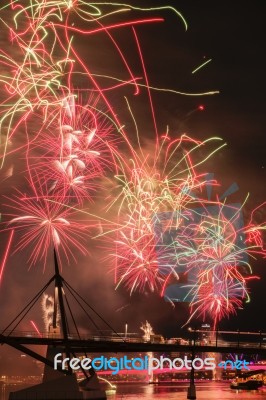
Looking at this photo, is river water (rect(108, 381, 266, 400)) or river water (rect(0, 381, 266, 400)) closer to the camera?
river water (rect(0, 381, 266, 400))

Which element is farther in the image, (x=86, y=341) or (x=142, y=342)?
(x=142, y=342)

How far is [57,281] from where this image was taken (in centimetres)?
6612

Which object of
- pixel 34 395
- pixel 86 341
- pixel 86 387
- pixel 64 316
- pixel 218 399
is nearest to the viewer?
pixel 34 395

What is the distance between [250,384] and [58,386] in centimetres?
8989

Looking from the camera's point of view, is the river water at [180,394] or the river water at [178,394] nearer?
the river water at [178,394]

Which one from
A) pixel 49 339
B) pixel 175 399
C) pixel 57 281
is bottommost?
pixel 175 399

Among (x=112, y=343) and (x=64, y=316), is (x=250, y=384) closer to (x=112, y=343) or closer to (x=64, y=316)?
(x=112, y=343)

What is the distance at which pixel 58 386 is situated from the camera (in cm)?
5206

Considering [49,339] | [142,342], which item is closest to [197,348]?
[142,342]

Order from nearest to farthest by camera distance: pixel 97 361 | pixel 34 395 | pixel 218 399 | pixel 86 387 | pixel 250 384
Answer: pixel 34 395
pixel 86 387
pixel 97 361
pixel 218 399
pixel 250 384

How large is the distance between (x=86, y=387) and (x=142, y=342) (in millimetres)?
19062

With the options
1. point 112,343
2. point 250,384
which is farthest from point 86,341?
point 250,384

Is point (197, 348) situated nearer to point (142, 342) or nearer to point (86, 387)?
point (142, 342)

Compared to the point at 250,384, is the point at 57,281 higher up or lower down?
higher up
